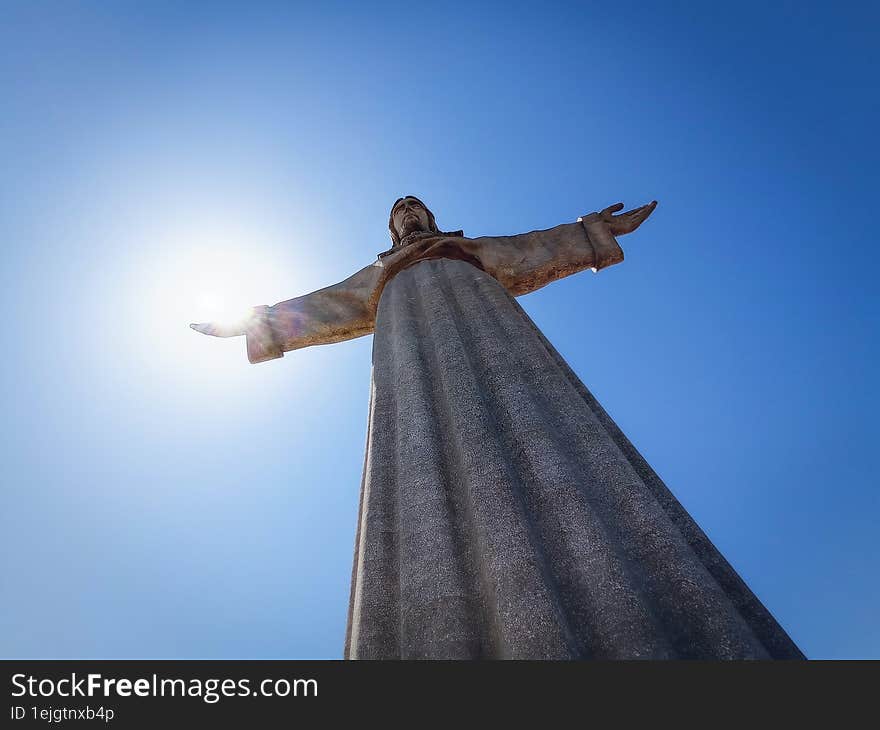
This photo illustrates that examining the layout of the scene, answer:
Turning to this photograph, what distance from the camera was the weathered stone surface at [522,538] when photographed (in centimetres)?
269

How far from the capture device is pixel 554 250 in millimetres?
8711

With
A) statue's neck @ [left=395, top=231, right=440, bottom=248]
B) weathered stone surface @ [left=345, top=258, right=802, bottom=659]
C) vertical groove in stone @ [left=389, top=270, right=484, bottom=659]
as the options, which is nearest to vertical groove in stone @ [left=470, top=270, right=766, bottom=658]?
weathered stone surface @ [left=345, top=258, right=802, bottom=659]

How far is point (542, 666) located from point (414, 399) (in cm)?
252

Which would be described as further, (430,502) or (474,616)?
(430,502)

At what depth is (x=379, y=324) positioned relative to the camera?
6789 mm

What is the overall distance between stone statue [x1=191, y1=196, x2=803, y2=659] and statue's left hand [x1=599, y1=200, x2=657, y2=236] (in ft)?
11.7

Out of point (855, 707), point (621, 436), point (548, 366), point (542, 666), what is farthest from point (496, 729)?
point (548, 366)

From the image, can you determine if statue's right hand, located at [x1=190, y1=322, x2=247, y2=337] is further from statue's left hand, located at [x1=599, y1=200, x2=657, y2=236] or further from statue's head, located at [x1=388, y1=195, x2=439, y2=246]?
statue's left hand, located at [x1=599, y1=200, x2=657, y2=236]

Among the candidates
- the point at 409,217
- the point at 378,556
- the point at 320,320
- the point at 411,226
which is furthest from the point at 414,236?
the point at 378,556

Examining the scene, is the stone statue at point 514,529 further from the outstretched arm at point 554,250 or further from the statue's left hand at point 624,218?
the statue's left hand at point 624,218

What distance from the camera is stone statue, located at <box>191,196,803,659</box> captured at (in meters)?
2.70

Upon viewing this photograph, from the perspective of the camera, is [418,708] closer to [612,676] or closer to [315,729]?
[315,729]

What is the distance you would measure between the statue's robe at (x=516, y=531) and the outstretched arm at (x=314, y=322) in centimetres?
286

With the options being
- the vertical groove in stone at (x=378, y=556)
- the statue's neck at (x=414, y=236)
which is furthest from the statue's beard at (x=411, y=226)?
the vertical groove in stone at (x=378, y=556)
